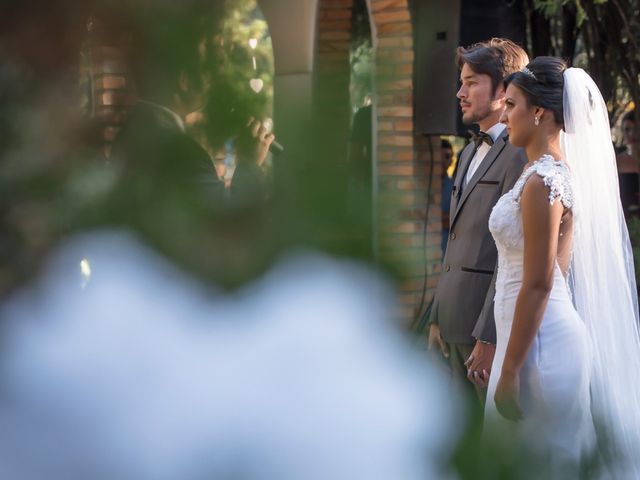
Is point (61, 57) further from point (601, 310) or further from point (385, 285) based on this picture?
point (601, 310)

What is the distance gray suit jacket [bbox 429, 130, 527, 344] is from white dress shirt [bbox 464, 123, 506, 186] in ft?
0.10

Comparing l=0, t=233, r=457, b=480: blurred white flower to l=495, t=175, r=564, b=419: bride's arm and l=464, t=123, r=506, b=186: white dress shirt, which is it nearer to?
l=495, t=175, r=564, b=419: bride's arm

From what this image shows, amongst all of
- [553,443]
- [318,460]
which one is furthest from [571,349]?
[318,460]

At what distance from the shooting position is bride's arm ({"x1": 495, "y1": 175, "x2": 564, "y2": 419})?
2697 millimetres

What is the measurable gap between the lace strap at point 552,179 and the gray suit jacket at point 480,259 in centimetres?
12

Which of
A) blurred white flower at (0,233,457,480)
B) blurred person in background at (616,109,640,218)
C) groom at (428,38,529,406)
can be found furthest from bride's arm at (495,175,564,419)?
blurred person in background at (616,109,640,218)

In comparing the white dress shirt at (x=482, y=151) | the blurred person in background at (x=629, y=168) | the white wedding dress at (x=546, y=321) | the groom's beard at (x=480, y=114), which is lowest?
the blurred person in background at (x=629, y=168)

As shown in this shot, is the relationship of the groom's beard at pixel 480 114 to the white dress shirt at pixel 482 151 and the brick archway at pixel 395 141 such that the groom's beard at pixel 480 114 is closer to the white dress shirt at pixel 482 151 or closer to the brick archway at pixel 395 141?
the white dress shirt at pixel 482 151

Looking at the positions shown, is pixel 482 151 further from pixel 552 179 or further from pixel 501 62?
pixel 552 179

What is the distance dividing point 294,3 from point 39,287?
0.64ft

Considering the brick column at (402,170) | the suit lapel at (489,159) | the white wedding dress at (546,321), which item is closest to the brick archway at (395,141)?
the brick column at (402,170)

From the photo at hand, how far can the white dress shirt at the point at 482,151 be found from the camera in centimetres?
318

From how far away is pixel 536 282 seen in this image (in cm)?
272

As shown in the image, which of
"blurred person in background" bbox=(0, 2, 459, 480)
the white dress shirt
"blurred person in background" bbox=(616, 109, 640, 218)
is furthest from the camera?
"blurred person in background" bbox=(616, 109, 640, 218)
